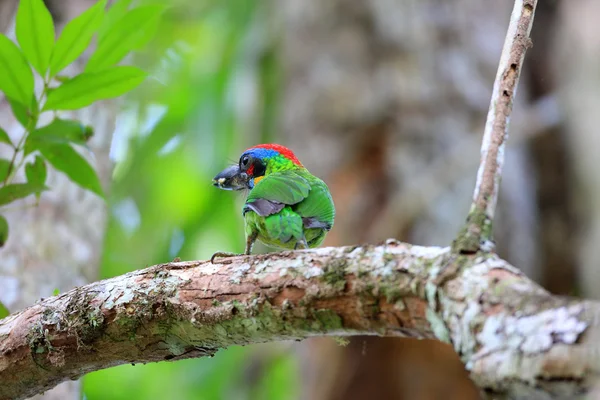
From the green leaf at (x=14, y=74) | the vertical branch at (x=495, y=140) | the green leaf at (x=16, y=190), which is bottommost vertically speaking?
the vertical branch at (x=495, y=140)

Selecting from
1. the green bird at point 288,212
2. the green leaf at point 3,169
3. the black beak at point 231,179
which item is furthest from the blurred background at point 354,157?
the green bird at point 288,212

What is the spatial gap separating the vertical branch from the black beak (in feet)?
5.29

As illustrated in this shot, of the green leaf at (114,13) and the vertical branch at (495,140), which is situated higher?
the green leaf at (114,13)

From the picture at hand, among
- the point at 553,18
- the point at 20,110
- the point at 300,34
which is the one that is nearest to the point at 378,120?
the point at 300,34

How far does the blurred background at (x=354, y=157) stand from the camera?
404 cm

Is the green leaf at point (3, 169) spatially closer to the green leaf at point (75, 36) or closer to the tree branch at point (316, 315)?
the green leaf at point (75, 36)

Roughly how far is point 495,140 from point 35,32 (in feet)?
6.01

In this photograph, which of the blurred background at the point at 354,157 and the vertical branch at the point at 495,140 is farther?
the blurred background at the point at 354,157

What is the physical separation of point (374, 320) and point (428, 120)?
12.4 ft

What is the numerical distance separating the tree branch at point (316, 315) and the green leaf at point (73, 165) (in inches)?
27.9

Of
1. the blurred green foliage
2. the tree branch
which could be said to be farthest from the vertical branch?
the blurred green foliage

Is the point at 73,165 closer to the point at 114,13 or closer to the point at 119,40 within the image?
the point at 119,40

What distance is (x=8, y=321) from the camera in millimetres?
2227

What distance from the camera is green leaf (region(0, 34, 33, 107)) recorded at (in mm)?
2615
